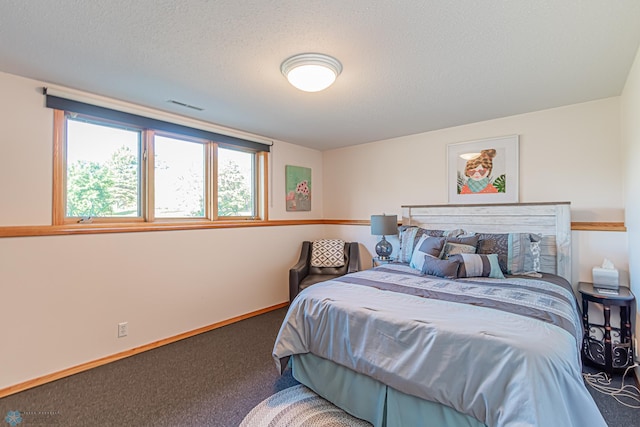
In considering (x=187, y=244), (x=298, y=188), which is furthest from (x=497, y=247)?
(x=187, y=244)

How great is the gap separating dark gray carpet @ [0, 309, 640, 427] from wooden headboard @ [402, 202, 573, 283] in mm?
1134

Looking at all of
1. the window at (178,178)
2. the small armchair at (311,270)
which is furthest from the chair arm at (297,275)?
the window at (178,178)

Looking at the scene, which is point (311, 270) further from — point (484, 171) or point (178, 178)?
point (484, 171)

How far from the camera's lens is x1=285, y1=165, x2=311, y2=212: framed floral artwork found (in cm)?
425

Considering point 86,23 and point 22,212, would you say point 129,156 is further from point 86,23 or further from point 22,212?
point 86,23

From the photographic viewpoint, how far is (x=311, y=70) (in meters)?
Result: 1.96

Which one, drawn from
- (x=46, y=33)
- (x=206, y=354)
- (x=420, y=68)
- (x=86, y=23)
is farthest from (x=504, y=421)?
(x=46, y=33)

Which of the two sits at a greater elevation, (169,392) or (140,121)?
(140,121)

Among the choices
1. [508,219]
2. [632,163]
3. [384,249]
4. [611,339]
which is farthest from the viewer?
[384,249]

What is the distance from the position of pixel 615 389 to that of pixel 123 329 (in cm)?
389

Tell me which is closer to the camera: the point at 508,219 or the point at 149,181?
the point at 149,181

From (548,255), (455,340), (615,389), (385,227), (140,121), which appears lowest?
(615,389)

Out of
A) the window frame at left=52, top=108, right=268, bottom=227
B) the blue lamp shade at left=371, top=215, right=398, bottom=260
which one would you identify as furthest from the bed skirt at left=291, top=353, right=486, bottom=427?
the window frame at left=52, top=108, right=268, bottom=227

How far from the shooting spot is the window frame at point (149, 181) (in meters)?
2.36
